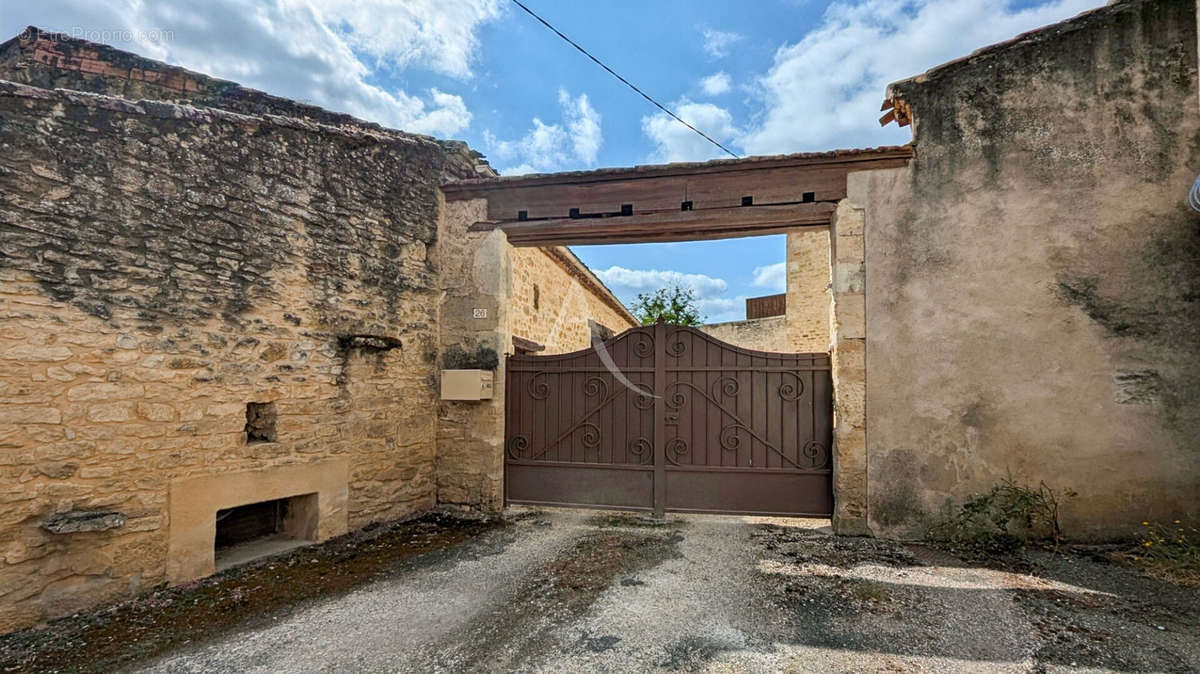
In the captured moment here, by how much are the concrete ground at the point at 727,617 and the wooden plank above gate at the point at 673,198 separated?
9.22 feet

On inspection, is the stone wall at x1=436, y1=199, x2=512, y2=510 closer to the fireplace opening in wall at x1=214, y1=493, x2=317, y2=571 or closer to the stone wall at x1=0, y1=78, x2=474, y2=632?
the stone wall at x1=0, y1=78, x2=474, y2=632

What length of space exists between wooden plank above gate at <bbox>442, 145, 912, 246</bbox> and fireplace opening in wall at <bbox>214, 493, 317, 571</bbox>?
2.96 m

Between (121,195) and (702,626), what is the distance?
13.8 ft

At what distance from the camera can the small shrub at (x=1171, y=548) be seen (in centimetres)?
346

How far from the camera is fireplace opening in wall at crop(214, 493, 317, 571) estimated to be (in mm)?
4095

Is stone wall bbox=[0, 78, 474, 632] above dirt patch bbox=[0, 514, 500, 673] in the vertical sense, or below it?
above

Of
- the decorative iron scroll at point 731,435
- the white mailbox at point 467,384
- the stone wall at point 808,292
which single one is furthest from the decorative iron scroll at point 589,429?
the stone wall at point 808,292

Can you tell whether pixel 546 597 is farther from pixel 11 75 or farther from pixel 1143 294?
pixel 11 75

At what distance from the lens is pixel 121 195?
3.21 metres

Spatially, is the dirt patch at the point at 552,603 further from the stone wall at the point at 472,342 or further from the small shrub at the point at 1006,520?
the small shrub at the point at 1006,520

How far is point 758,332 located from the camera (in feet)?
48.0

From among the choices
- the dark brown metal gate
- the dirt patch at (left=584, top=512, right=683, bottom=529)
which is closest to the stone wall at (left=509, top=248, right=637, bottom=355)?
the dark brown metal gate

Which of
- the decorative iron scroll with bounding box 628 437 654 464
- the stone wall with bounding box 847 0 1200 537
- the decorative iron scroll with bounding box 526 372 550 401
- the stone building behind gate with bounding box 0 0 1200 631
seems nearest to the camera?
the stone building behind gate with bounding box 0 0 1200 631

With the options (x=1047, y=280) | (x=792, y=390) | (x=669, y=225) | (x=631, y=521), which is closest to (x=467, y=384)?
(x=631, y=521)
